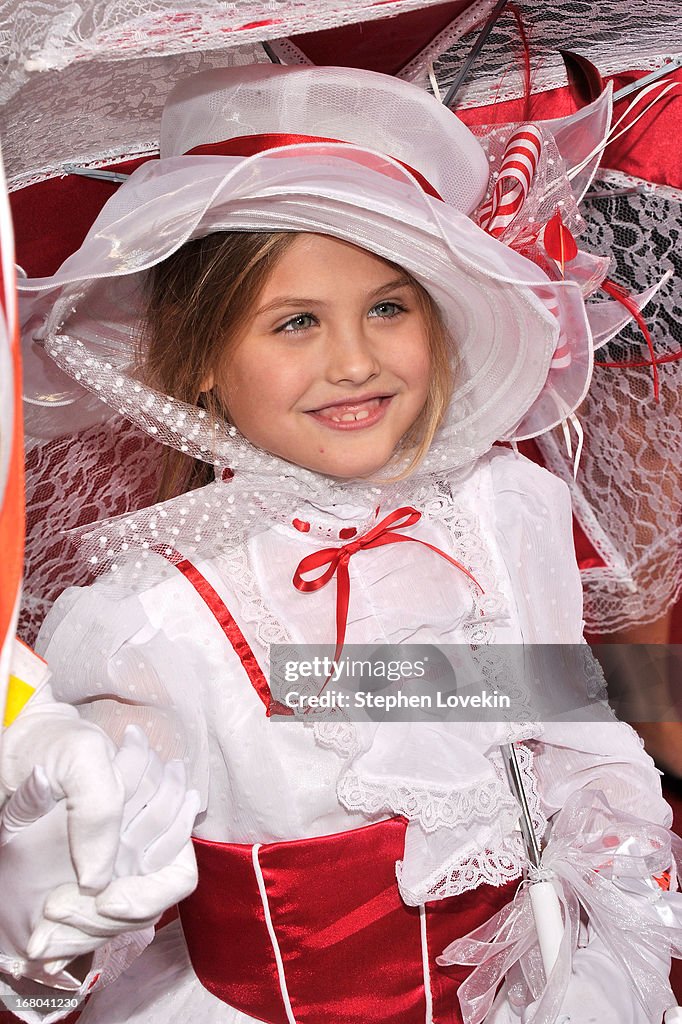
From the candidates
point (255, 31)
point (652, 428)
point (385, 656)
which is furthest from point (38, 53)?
point (652, 428)

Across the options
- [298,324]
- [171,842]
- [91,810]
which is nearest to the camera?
[91,810]

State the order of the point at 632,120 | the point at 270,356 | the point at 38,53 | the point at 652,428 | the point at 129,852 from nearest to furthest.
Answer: the point at 38,53 < the point at 129,852 < the point at 270,356 < the point at 632,120 < the point at 652,428

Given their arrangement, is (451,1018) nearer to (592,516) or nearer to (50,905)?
(50,905)

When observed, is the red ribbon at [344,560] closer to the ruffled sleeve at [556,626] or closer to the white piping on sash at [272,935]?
the ruffled sleeve at [556,626]

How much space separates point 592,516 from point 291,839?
776 millimetres

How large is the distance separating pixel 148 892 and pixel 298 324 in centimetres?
62

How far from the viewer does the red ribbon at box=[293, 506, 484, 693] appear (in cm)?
127

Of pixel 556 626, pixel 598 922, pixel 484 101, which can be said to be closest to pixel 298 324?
pixel 484 101

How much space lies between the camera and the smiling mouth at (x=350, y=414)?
49.9 inches

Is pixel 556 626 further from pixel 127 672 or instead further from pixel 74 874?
pixel 74 874

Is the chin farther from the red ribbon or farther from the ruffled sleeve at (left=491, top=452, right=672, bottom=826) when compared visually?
the ruffled sleeve at (left=491, top=452, right=672, bottom=826)

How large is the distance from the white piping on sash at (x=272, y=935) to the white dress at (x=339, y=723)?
28 millimetres

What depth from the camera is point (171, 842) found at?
966 millimetres

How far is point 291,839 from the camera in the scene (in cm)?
126
